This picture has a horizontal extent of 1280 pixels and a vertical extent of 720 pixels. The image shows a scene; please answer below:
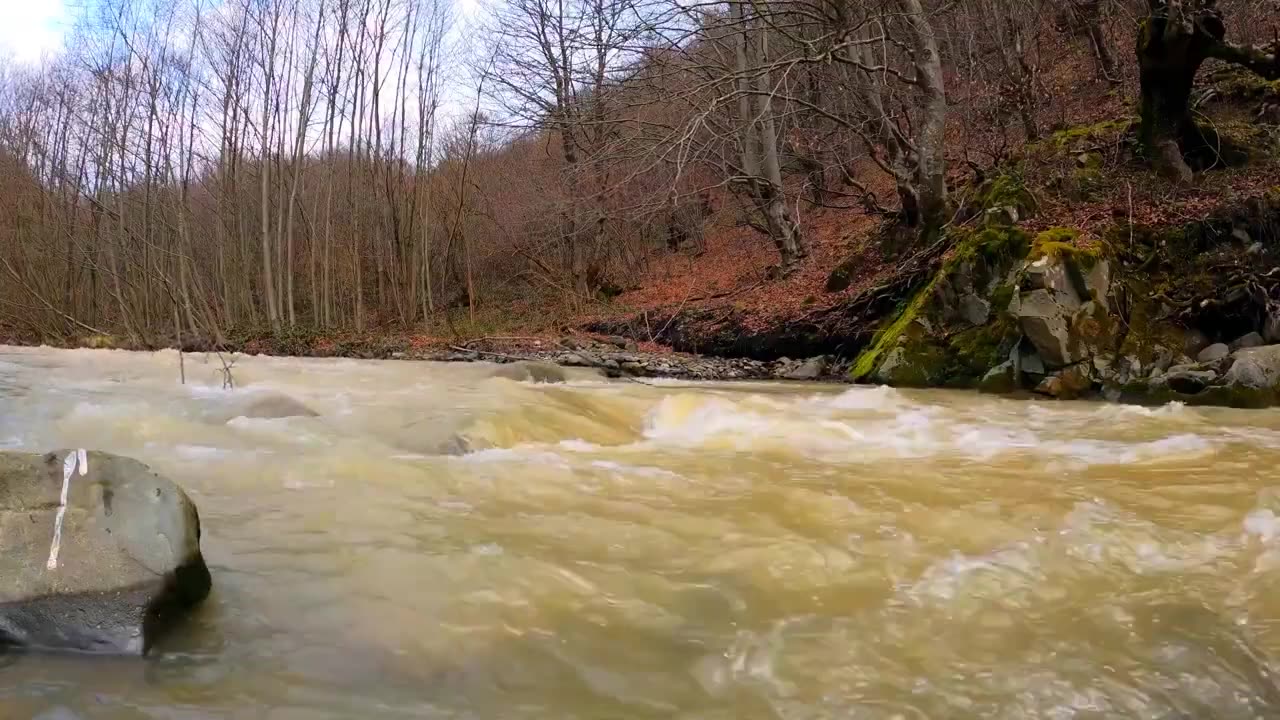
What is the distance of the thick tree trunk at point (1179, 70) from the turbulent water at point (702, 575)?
5393 mm

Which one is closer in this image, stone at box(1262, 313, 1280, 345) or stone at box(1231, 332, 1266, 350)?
stone at box(1262, 313, 1280, 345)

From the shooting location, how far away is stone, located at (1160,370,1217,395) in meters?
7.28

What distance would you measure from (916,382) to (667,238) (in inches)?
719

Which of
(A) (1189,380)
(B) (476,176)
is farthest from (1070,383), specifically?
(B) (476,176)

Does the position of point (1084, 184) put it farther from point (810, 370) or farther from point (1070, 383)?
point (810, 370)

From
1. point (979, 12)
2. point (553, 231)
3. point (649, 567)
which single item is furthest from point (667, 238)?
point (649, 567)

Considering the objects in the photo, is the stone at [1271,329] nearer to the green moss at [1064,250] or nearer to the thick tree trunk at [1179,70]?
the green moss at [1064,250]

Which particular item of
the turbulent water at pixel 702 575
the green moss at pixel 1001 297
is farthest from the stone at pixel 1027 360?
the turbulent water at pixel 702 575

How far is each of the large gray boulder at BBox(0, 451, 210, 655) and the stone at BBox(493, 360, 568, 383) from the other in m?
7.49

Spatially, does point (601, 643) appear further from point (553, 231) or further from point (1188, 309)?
point (553, 231)

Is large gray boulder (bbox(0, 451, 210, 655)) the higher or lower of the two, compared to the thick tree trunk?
lower

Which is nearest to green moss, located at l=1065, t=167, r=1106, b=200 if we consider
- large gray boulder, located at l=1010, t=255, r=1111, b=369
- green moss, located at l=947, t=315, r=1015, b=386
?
large gray boulder, located at l=1010, t=255, r=1111, b=369

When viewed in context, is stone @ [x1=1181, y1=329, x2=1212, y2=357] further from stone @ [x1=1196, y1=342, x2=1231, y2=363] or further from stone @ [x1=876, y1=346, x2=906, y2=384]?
stone @ [x1=876, y1=346, x2=906, y2=384]

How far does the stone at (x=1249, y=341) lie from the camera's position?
7851 millimetres
